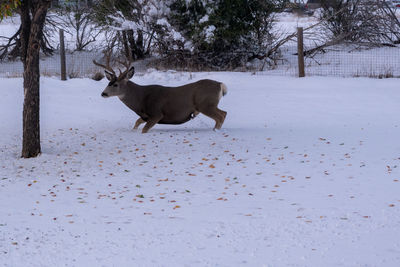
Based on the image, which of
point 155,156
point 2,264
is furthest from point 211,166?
point 2,264

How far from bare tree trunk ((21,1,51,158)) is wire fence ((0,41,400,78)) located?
27.3 feet

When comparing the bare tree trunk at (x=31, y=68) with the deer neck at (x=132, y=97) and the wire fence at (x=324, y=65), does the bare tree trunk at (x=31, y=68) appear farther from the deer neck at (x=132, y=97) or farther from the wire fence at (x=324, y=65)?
the wire fence at (x=324, y=65)

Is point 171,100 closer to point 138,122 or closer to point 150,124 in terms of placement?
point 150,124

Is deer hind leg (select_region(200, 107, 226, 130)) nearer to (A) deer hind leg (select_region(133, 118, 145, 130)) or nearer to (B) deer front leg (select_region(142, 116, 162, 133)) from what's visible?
(B) deer front leg (select_region(142, 116, 162, 133))

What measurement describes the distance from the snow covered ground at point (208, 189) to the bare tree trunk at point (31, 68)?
289 millimetres

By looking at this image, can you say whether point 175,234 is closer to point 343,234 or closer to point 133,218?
point 133,218

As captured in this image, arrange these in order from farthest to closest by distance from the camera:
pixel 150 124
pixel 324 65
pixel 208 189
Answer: pixel 324 65 → pixel 150 124 → pixel 208 189

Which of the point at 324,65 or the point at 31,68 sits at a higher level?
the point at 324,65

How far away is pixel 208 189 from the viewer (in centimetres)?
748

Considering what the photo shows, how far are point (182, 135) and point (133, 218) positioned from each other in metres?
4.78

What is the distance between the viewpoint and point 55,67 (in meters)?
21.5

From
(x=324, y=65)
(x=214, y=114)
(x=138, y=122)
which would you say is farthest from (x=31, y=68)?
(x=324, y=65)

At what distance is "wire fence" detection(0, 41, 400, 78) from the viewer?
1750 cm

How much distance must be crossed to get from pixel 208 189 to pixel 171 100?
398 cm
